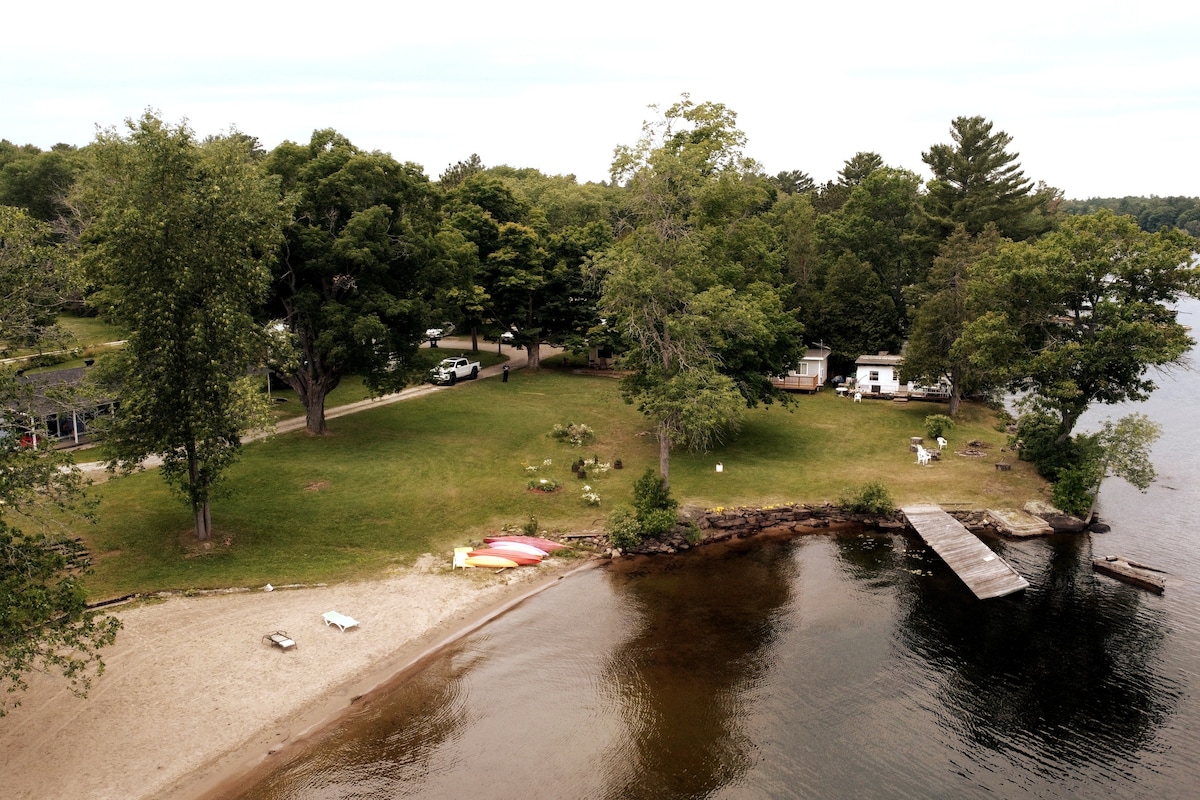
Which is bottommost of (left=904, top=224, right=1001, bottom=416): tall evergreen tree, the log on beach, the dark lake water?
the dark lake water

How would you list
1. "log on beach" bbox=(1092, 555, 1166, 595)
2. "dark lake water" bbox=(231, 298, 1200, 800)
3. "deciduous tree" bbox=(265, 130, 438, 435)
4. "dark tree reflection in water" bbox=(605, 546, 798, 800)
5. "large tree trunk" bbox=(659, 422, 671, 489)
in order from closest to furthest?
"dark lake water" bbox=(231, 298, 1200, 800) → "dark tree reflection in water" bbox=(605, 546, 798, 800) → "log on beach" bbox=(1092, 555, 1166, 595) → "large tree trunk" bbox=(659, 422, 671, 489) → "deciduous tree" bbox=(265, 130, 438, 435)

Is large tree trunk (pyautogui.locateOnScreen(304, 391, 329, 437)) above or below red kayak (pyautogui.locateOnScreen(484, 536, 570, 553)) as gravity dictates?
above

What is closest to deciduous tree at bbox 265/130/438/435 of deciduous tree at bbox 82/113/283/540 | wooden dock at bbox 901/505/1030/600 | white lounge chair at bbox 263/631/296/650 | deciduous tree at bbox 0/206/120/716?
deciduous tree at bbox 82/113/283/540

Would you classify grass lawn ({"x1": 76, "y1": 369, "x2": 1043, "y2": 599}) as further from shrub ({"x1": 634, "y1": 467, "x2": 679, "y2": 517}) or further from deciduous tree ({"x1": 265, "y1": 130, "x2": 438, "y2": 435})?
deciduous tree ({"x1": 265, "y1": 130, "x2": 438, "y2": 435})

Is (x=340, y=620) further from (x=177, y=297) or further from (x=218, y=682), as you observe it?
(x=177, y=297)

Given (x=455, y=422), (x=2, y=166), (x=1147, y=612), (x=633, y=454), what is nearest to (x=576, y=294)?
(x=455, y=422)

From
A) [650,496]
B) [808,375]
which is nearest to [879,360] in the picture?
[808,375]

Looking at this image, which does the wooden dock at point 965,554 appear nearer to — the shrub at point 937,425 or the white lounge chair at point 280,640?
the shrub at point 937,425

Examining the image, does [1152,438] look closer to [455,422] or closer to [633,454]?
[633,454]
